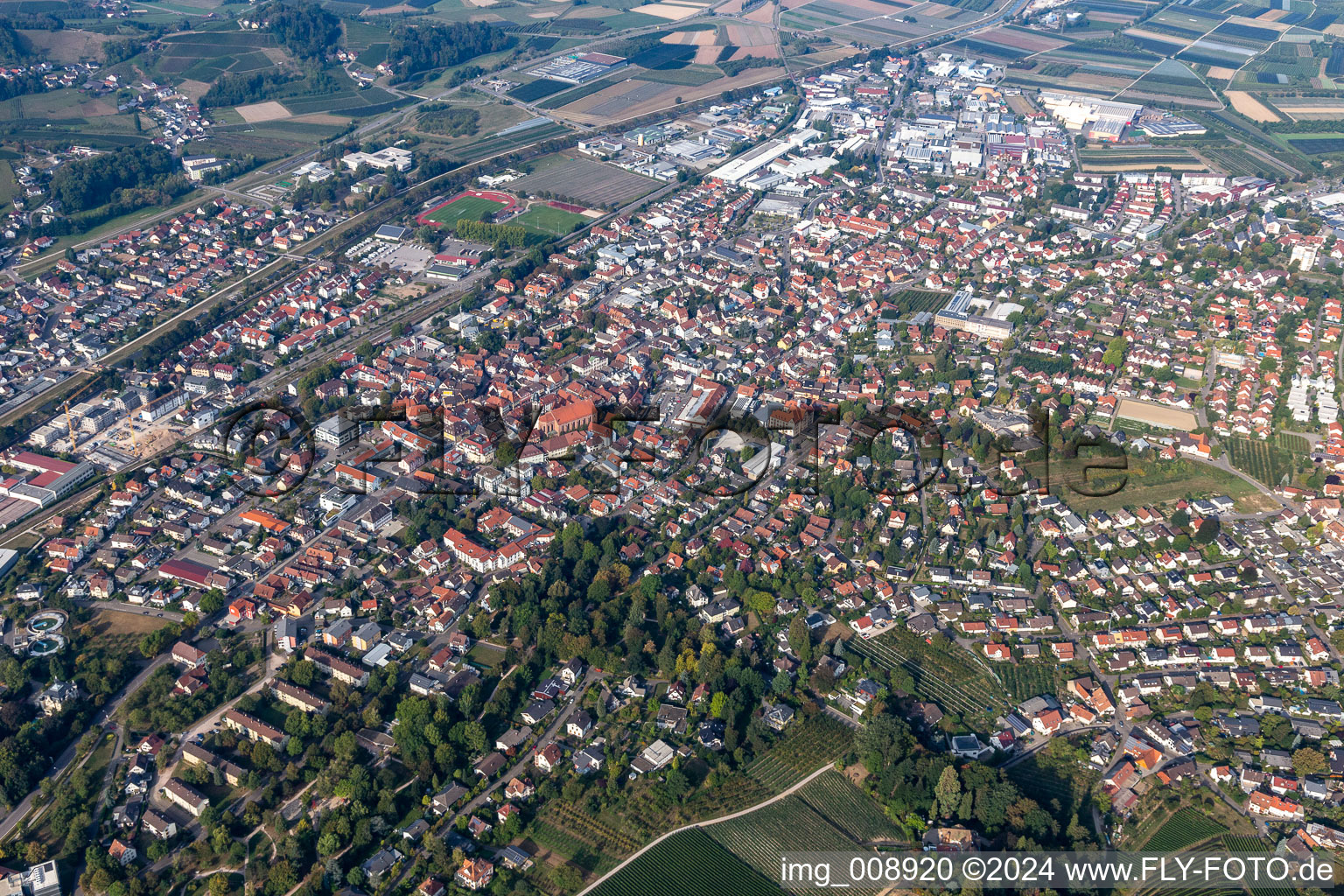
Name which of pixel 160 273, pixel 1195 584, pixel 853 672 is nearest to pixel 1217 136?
pixel 1195 584

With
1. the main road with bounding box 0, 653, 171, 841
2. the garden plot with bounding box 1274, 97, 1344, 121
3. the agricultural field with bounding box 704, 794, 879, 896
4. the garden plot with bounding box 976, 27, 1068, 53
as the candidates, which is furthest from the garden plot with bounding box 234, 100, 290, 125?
the garden plot with bounding box 1274, 97, 1344, 121

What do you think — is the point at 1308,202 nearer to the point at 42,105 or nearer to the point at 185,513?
the point at 185,513

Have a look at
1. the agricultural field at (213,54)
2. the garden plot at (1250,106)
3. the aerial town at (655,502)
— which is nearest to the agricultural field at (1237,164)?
the aerial town at (655,502)

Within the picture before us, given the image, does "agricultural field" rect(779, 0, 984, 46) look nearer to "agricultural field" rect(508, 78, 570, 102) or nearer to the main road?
"agricultural field" rect(508, 78, 570, 102)

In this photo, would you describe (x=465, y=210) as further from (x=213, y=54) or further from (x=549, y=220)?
(x=213, y=54)

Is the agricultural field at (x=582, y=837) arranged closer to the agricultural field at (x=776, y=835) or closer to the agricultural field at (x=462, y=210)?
the agricultural field at (x=776, y=835)

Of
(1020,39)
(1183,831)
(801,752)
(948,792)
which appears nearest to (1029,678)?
(1183,831)

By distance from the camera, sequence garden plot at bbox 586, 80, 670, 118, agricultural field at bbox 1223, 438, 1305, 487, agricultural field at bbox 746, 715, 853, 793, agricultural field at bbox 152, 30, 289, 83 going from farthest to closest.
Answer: agricultural field at bbox 152, 30, 289, 83 → garden plot at bbox 586, 80, 670, 118 → agricultural field at bbox 1223, 438, 1305, 487 → agricultural field at bbox 746, 715, 853, 793
